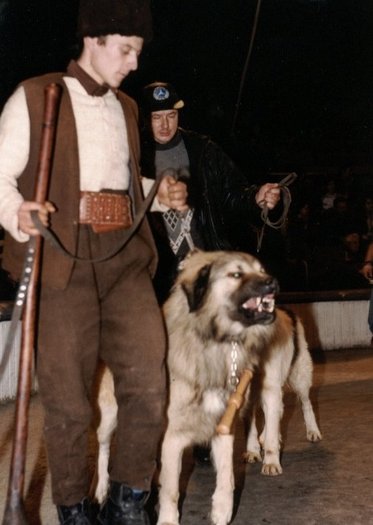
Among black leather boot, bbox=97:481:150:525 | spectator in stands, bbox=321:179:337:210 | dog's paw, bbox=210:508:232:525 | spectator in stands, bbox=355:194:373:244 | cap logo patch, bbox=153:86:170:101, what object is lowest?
dog's paw, bbox=210:508:232:525

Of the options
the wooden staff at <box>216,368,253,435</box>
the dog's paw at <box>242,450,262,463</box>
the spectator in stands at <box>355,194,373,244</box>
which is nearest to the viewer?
the wooden staff at <box>216,368,253,435</box>

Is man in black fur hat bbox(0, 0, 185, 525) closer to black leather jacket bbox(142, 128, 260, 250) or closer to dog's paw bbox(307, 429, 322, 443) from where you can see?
black leather jacket bbox(142, 128, 260, 250)

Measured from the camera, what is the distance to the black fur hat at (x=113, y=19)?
3412 millimetres

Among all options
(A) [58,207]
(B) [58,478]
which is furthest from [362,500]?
(A) [58,207]

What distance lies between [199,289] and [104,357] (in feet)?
2.28

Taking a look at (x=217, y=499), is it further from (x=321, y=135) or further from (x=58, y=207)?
(x=321, y=135)

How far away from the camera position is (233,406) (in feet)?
12.5

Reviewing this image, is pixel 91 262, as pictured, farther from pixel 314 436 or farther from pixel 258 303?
pixel 314 436

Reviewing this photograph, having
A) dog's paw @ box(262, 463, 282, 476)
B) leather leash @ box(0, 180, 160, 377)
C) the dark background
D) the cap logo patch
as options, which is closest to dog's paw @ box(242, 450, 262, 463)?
dog's paw @ box(262, 463, 282, 476)

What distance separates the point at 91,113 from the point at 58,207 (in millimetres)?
486

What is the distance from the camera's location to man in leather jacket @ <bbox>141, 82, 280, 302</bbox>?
5.02 meters

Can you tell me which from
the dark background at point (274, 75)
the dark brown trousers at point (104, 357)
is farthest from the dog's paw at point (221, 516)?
the dark background at point (274, 75)

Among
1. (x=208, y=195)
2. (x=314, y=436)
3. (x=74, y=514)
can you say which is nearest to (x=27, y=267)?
(x=74, y=514)

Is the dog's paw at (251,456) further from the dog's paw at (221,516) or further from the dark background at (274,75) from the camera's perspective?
the dark background at (274,75)
